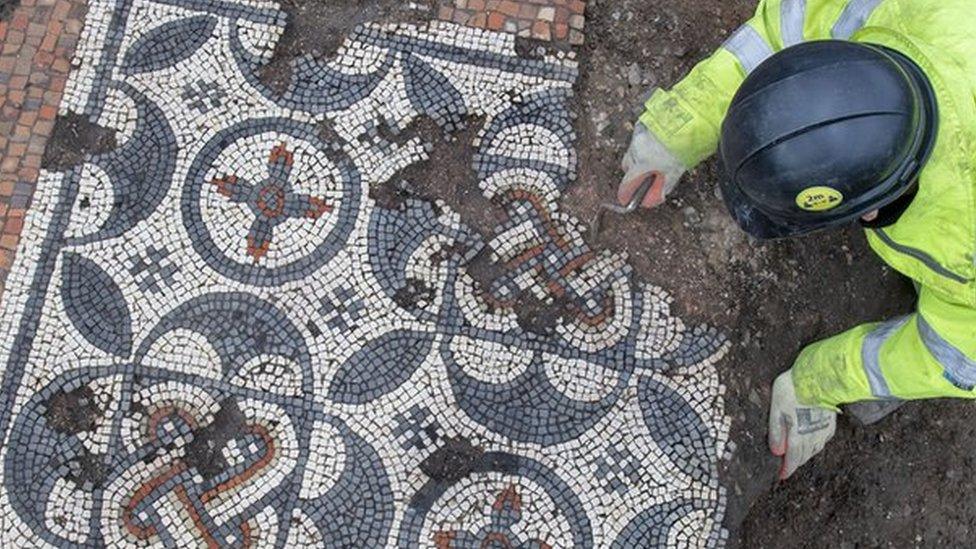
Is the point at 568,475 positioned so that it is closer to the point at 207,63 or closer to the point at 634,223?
the point at 634,223

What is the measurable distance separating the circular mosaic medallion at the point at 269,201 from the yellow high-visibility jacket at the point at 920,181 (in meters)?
1.54

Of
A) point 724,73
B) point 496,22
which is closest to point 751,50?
point 724,73

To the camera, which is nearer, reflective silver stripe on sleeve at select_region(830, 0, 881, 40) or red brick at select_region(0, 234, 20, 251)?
reflective silver stripe on sleeve at select_region(830, 0, 881, 40)

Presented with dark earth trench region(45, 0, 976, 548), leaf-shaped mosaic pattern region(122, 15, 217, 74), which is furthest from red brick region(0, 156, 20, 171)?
leaf-shaped mosaic pattern region(122, 15, 217, 74)

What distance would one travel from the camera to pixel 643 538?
396cm

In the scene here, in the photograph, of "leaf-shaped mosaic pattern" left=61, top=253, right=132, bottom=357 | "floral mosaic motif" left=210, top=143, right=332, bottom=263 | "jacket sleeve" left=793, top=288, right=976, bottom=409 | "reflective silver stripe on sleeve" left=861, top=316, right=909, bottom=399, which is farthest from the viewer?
"floral mosaic motif" left=210, top=143, right=332, bottom=263

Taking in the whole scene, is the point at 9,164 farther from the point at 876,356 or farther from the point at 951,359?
the point at 951,359

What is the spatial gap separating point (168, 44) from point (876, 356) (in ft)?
11.1

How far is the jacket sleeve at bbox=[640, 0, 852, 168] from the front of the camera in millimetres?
3135

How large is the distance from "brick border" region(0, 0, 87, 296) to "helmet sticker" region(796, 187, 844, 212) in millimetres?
3357

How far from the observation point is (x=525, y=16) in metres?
4.48

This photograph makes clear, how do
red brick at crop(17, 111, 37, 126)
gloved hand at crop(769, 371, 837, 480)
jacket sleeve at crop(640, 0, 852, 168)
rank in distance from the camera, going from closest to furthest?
jacket sleeve at crop(640, 0, 852, 168) → gloved hand at crop(769, 371, 837, 480) → red brick at crop(17, 111, 37, 126)

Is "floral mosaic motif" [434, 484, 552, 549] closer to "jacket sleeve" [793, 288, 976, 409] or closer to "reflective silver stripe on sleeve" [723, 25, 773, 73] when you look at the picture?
"jacket sleeve" [793, 288, 976, 409]

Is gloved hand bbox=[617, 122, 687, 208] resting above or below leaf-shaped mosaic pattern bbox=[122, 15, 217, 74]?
below
